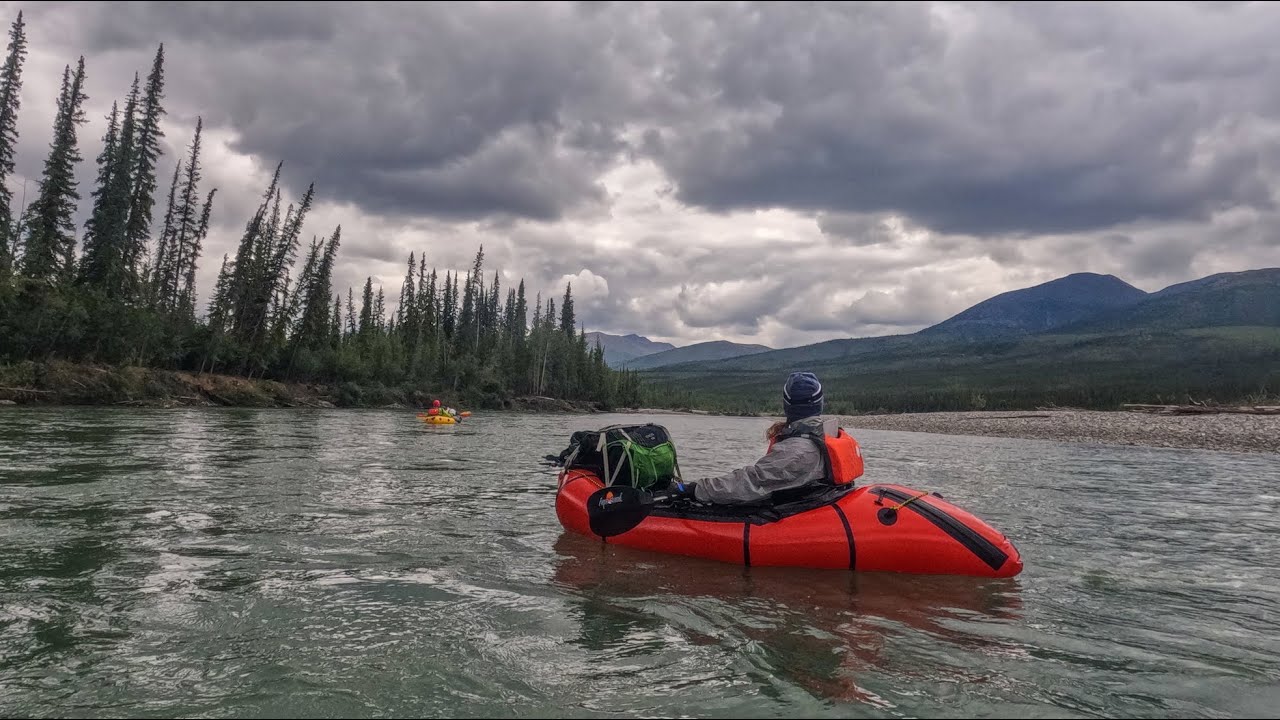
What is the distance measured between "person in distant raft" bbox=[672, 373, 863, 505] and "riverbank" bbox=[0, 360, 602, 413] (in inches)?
1591

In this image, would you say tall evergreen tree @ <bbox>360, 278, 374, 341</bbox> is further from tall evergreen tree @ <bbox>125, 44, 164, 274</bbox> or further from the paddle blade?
the paddle blade

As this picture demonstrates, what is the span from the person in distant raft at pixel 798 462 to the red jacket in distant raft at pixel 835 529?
0.6 inches

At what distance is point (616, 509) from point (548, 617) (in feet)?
10.3

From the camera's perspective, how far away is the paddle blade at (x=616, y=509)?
A: 9359 millimetres

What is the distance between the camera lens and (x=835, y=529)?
26.9ft

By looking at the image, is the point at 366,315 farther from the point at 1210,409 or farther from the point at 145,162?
the point at 1210,409

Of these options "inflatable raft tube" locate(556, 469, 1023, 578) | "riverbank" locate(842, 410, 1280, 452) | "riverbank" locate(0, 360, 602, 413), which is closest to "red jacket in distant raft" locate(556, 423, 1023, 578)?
"inflatable raft tube" locate(556, 469, 1023, 578)

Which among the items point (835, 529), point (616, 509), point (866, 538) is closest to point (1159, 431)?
point (866, 538)

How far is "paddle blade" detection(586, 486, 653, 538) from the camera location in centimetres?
936

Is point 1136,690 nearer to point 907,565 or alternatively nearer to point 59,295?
point 907,565

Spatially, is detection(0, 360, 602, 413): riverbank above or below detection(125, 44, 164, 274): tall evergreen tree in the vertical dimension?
below

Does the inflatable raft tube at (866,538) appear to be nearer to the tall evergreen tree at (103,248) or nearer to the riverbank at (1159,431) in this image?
the riverbank at (1159,431)

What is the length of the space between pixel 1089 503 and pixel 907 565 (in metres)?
8.85

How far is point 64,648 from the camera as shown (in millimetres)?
5102
